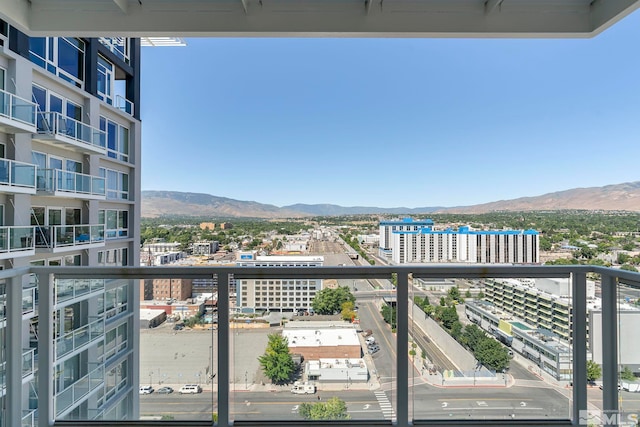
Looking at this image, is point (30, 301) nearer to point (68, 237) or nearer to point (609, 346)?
point (609, 346)

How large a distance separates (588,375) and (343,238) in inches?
149

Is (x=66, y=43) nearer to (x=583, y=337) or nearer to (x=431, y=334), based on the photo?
(x=431, y=334)

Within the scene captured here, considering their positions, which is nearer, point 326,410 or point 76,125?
point 326,410

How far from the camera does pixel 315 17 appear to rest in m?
2.11

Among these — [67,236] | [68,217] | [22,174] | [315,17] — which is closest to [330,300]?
[315,17]

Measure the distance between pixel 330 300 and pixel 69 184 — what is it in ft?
29.5

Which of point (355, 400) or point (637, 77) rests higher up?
point (637, 77)

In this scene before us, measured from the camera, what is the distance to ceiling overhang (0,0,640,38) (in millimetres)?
2076

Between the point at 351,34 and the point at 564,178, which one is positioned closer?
the point at 351,34

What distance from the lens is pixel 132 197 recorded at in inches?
490

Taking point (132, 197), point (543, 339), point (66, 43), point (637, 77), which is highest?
point (66, 43)

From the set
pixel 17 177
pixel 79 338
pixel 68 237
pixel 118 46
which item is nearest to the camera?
pixel 79 338

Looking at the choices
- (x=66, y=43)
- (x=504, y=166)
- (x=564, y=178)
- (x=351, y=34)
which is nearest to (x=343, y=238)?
(x=351, y=34)

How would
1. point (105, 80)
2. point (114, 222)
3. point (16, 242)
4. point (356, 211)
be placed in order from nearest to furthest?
point (16, 242), point (356, 211), point (105, 80), point (114, 222)
